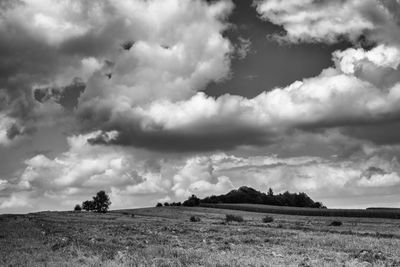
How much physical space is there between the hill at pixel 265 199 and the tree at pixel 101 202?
5367 cm

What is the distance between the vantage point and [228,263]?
15094 millimetres

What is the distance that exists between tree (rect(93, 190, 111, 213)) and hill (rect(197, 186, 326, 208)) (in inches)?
2113

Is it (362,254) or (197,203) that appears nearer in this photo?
(362,254)

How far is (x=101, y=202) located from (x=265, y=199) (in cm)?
7411

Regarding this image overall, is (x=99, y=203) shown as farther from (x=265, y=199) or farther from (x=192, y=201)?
(x=265, y=199)

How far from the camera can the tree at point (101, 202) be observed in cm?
13525

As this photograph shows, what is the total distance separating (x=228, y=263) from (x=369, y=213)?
8090cm

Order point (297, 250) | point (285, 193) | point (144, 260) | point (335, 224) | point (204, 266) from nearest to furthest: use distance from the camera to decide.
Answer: point (204, 266), point (144, 260), point (297, 250), point (335, 224), point (285, 193)

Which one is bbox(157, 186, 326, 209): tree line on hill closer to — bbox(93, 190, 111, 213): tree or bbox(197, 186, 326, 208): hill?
bbox(197, 186, 326, 208): hill

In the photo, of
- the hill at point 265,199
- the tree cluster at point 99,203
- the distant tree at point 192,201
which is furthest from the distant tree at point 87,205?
the hill at point 265,199

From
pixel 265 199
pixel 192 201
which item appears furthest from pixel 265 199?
pixel 192 201

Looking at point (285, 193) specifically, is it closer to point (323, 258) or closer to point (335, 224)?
point (335, 224)

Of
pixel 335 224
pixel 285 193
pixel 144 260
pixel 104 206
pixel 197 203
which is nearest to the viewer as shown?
pixel 144 260

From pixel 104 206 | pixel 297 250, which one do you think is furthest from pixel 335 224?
pixel 104 206
